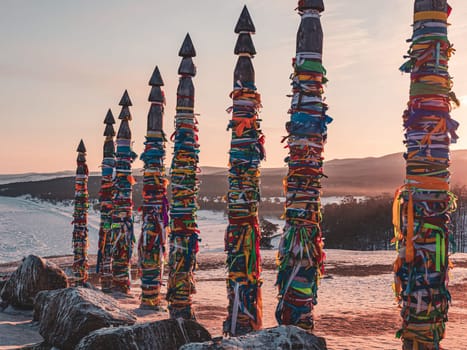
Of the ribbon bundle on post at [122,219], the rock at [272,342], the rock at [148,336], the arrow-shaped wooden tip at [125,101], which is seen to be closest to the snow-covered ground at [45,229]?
the ribbon bundle on post at [122,219]

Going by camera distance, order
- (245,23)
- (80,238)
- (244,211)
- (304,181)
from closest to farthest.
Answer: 1. (304,181)
2. (244,211)
3. (245,23)
4. (80,238)

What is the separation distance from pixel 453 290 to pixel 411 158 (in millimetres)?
13394

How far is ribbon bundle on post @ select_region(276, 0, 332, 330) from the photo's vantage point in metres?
6.32

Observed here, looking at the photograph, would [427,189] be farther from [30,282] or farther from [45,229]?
[45,229]

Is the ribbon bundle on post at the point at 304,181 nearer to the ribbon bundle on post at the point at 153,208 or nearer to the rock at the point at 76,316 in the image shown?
the rock at the point at 76,316

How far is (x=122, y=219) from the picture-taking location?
13.9m

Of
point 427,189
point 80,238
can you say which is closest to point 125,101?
point 80,238

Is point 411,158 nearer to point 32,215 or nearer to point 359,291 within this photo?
point 359,291

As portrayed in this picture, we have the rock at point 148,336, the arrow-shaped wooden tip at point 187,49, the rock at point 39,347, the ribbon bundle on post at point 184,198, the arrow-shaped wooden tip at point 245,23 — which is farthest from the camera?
the arrow-shaped wooden tip at point 187,49

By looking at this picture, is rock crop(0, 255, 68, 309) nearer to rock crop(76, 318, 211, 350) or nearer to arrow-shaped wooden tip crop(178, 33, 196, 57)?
arrow-shaped wooden tip crop(178, 33, 196, 57)

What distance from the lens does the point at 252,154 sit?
802cm

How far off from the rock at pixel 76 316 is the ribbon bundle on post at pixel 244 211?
1.79 meters

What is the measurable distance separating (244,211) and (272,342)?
120 inches

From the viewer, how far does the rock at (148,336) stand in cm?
596
